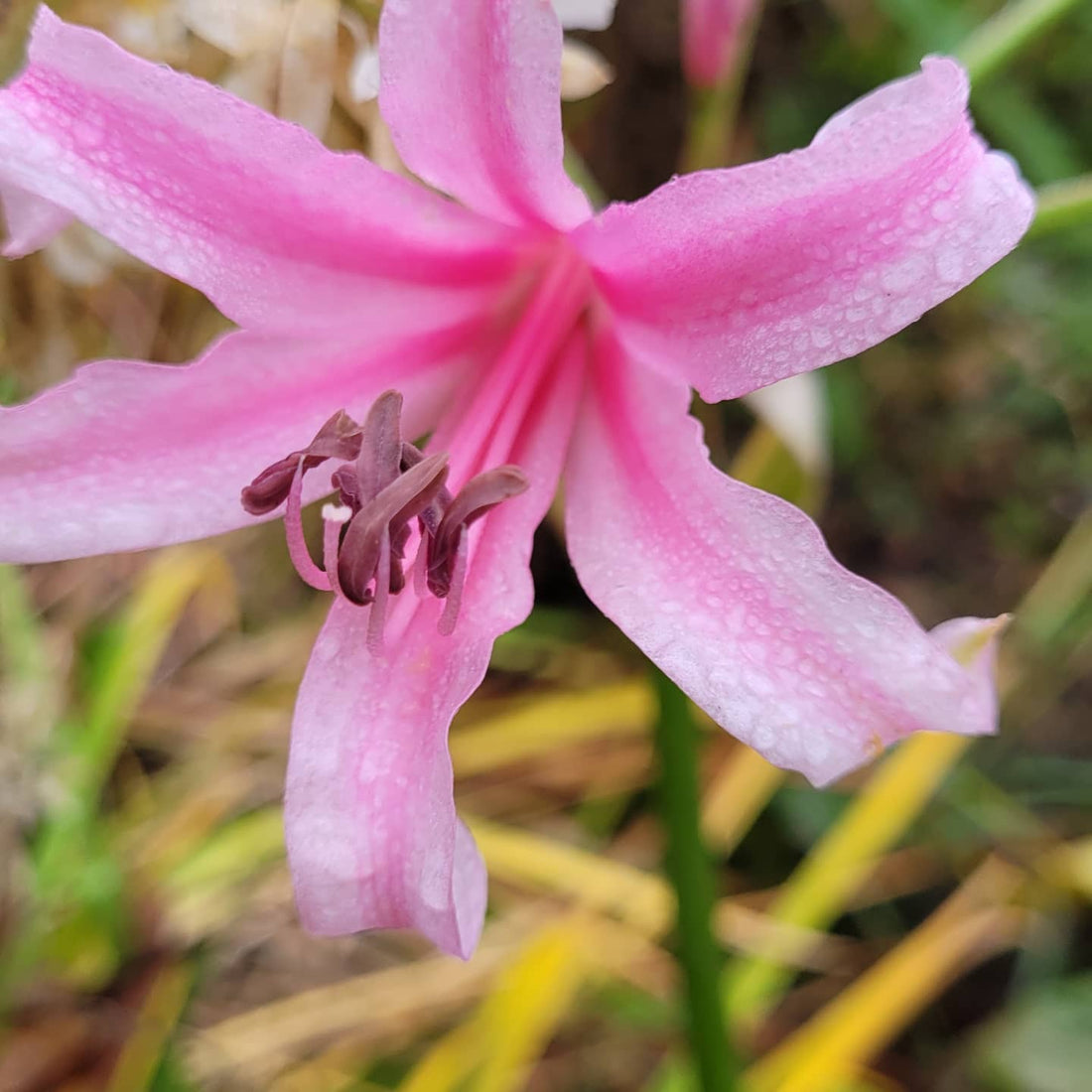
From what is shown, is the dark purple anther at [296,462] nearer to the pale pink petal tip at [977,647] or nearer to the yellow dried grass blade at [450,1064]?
the pale pink petal tip at [977,647]

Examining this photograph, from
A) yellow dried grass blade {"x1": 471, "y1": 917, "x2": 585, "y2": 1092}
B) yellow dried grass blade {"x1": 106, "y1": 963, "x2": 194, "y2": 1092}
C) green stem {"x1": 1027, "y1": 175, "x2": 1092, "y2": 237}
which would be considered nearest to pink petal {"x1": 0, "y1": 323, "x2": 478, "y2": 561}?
green stem {"x1": 1027, "y1": 175, "x2": 1092, "y2": 237}

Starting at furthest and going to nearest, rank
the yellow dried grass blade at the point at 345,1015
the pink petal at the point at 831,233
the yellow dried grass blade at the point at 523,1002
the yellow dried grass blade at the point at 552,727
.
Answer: the yellow dried grass blade at the point at 552,727 < the yellow dried grass blade at the point at 345,1015 < the yellow dried grass blade at the point at 523,1002 < the pink petal at the point at 831,233

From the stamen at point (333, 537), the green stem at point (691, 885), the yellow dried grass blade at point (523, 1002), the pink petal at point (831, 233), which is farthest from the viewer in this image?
the yellow dried grass blade at point (523, 1002)

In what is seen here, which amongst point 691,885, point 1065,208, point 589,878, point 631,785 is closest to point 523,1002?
point 589,878

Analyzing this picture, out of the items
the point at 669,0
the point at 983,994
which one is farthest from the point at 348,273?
the point at 669,0

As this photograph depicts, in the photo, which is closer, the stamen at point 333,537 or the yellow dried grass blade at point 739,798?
the stamen at point 333,537

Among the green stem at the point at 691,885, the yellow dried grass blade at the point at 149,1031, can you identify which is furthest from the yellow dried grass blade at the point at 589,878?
the green stem at the point at 691,885

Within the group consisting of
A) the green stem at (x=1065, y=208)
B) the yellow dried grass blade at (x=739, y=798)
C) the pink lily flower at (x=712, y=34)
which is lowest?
the yellow dried grass blade at (x=739, y=798)

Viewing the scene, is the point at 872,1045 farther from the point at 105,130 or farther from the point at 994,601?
the point at 105,130
